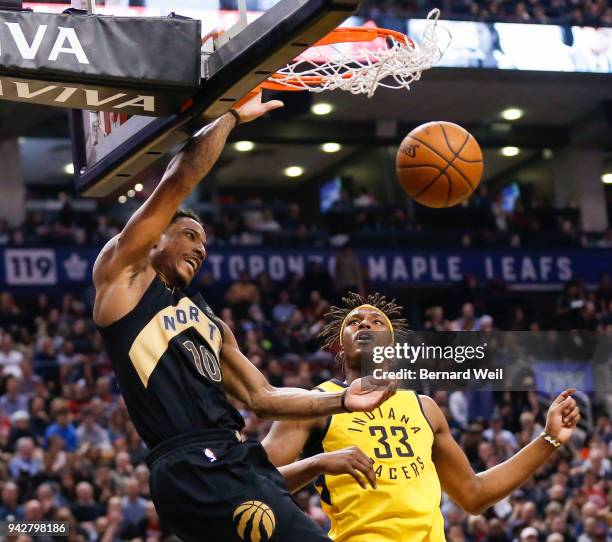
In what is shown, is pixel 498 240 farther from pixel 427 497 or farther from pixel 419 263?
pixel 427 497

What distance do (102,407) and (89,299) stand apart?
12.7ft

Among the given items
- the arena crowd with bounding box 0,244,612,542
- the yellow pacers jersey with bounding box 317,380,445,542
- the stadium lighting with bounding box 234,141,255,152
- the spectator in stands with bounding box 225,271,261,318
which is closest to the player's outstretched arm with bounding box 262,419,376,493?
the yellow pacers jersey with bounding box 317,380,445,542

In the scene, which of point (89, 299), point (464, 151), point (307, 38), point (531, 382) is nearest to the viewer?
point (307, 38)

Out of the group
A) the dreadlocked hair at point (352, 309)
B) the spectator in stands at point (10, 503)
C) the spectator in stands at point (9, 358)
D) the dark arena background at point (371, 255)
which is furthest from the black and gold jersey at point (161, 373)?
the spectator in stands at point (9, 358)

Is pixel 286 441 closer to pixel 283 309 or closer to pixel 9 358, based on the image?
pixel 9 358

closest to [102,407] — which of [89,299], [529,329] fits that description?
[89,299]

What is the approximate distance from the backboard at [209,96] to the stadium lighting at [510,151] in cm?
1888

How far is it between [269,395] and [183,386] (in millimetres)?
487

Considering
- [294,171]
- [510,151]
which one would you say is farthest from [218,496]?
[294,171]

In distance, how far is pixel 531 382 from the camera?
1278 cm

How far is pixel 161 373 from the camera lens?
4062 mm

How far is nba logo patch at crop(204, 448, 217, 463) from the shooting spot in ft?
13.0

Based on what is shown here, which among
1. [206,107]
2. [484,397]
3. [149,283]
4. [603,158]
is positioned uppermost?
[603,158]

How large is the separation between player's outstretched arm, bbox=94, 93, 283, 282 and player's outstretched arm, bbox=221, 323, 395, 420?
588 millimetres
